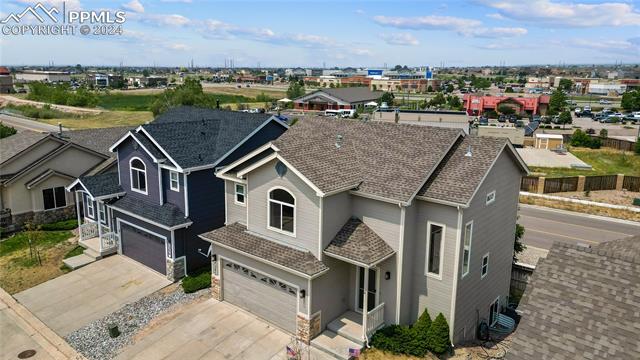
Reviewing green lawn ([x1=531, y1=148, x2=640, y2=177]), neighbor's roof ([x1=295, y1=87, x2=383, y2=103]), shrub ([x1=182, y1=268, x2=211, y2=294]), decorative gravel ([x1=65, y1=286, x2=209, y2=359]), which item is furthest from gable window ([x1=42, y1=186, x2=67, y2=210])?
neighbor's roof ([x1=295, y1=87, x2=383, y2=103])

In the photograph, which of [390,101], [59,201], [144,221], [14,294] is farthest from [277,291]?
[390,101]

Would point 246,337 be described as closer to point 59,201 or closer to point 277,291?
point 277,291

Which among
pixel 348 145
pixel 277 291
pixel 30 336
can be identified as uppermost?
pixel 348 145

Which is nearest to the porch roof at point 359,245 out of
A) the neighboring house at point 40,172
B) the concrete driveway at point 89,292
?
the concrete driveway at point 89,292

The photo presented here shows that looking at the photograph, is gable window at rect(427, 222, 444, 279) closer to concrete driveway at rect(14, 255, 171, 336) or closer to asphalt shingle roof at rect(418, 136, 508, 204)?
asphalt shingle roof at rect(418, 136, 508, 204)

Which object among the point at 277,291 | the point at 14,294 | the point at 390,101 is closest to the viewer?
the point at 277,291

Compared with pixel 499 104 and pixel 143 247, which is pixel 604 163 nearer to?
pixel 499 104
